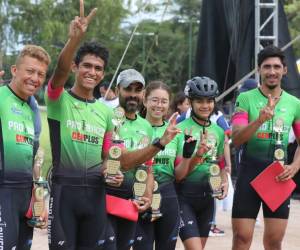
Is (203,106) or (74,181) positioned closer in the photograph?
(74,181)

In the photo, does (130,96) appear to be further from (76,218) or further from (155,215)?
(76,218)

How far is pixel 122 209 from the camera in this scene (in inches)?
221

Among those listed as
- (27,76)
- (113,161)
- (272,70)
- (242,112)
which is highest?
(272,70)

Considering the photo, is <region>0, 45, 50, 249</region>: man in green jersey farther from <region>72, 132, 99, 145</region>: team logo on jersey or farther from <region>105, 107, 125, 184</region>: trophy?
<region>105, 107, 125, 184</region>: trophy

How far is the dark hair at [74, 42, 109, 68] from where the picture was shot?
→ 17.5 ft

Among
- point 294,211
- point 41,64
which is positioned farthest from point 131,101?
point 294,211

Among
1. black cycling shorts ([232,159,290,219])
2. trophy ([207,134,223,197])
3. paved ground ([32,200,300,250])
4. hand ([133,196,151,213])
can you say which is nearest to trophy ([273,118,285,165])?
black cycling shorts ([232,159,290,219])

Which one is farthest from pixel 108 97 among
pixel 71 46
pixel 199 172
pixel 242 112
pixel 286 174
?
pixel 71 46

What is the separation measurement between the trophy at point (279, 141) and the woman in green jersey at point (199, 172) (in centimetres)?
50

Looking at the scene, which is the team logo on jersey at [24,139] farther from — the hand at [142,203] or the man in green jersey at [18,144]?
the hand at [142,203]

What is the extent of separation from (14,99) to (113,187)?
1.16 metres

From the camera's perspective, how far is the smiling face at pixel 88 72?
207 inches

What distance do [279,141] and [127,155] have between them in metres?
1.67

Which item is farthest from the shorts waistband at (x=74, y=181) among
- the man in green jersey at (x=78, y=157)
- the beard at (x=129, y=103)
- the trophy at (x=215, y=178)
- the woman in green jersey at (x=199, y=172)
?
the trophy at (x=215, y=178)
